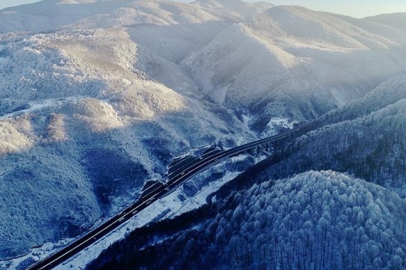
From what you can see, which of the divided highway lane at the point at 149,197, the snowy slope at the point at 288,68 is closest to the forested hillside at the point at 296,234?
the divided highway lane at the point at 149,197

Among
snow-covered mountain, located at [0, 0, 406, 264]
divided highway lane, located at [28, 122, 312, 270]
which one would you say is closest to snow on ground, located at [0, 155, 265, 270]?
divided highway lane, located at [28, 122, 312, 270]

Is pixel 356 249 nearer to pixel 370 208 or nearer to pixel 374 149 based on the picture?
pixel 370 208

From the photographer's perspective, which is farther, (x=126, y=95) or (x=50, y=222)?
(x=126, y=95)

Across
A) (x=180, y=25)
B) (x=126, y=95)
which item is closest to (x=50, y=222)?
(x=126, y=95)

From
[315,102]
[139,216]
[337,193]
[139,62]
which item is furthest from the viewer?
[139,62]

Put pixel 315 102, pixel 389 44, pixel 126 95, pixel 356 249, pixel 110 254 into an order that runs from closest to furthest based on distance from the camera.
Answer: pixel 356 249 → pixel 110 254 → pixel 126 95 → pixel 315 102 → pixel 389 44

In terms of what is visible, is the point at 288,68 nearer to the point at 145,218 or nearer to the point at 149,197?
the point at 149,197

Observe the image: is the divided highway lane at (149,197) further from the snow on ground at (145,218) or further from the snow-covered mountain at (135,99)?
the snow-covered mountain at (135,99)

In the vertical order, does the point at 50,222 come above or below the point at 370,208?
below
